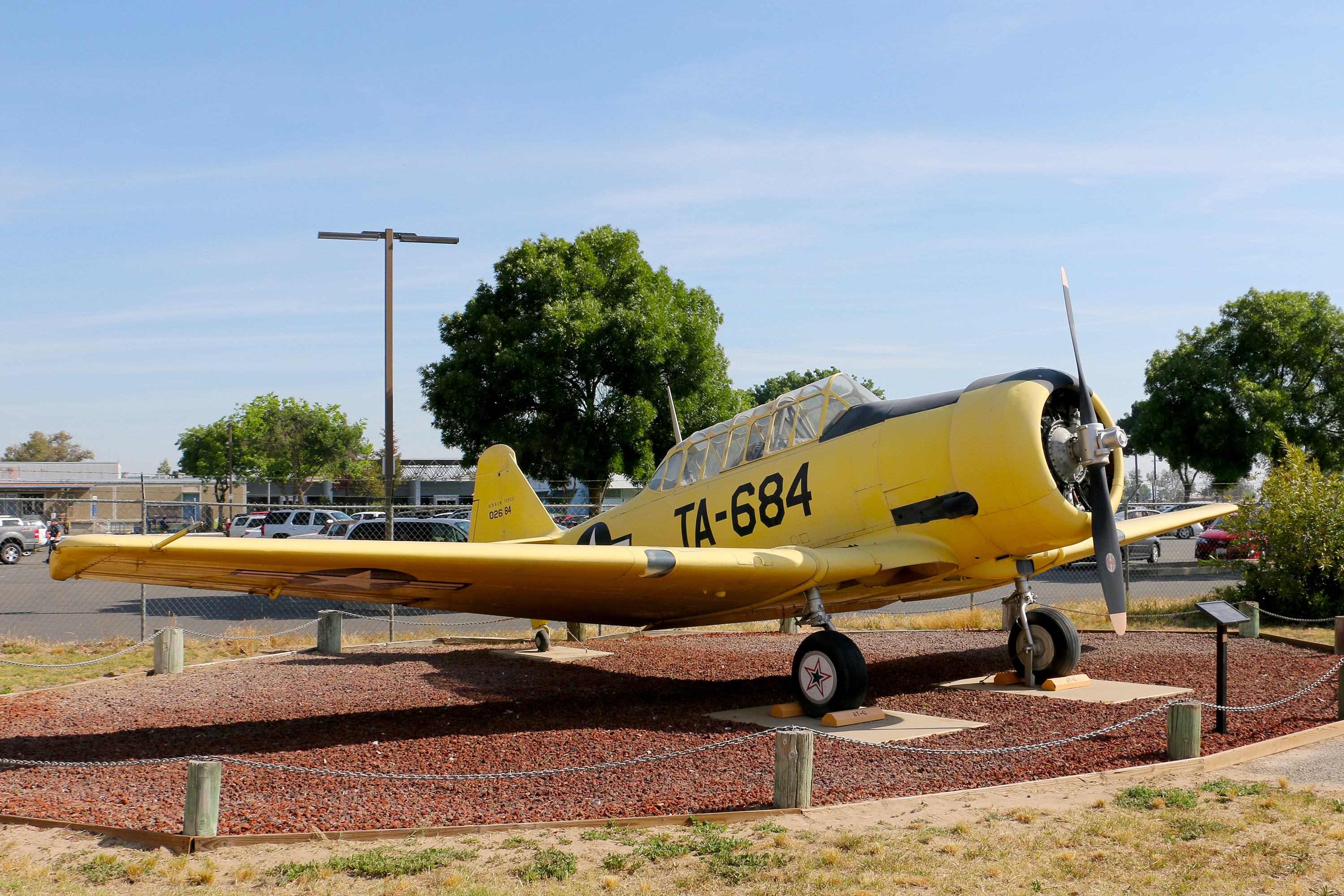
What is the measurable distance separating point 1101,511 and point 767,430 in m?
3.25

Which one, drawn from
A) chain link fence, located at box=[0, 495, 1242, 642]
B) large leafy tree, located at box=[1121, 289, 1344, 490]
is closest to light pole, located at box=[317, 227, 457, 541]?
chain link fence, located at box=[0, 495, 1242, 642]

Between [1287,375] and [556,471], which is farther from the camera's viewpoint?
[1287,375]

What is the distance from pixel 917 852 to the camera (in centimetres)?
477

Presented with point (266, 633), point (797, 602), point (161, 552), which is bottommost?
point (266, 633)

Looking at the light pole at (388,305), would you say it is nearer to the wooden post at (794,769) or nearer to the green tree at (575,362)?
the green tree at (575,362)

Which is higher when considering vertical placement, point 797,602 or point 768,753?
point 797,602

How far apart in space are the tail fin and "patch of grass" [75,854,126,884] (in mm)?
7782

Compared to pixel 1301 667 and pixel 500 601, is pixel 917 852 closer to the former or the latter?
pixel 500 601

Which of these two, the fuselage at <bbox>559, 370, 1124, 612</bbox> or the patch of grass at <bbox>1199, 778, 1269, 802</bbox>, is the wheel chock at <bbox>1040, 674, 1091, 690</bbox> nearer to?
the fuselage at <bbox>559, 370, 1124, 612</bbox>

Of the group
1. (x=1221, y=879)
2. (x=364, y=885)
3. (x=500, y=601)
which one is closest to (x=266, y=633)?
(x=500, y=601)

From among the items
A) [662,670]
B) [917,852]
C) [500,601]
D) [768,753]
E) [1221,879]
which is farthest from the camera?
[662,670]

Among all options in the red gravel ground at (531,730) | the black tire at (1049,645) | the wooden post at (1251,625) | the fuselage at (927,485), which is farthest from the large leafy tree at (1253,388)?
the fuselage at (927,485)

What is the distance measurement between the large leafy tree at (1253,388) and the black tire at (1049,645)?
22330 millimetres

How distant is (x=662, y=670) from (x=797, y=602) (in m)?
3.08
